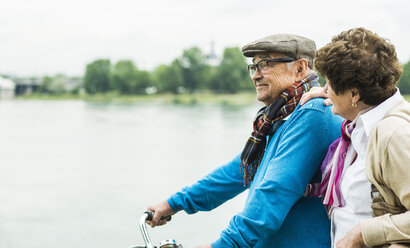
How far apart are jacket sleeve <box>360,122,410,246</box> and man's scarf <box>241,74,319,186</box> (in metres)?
0.55

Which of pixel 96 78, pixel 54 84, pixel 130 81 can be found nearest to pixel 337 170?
pixel 130 81

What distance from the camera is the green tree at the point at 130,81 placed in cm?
10225

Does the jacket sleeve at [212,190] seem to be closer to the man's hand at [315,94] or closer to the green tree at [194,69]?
the man's hand at [315,94]

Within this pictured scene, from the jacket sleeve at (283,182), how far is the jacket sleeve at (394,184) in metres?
0.31

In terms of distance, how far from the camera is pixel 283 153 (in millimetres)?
1739

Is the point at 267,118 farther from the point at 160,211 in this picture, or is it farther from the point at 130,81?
the point at 130,81

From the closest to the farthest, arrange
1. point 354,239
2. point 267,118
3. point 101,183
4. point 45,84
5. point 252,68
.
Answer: point 354,239 < point 267,118 < point 252,68 < point 101,183 < point 45,84

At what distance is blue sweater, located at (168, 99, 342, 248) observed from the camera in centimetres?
168

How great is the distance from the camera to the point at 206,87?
294 ft

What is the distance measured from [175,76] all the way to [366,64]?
302 feet

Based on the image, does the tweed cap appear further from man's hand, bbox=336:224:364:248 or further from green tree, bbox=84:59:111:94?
green tree, bbox=84:59:111:94

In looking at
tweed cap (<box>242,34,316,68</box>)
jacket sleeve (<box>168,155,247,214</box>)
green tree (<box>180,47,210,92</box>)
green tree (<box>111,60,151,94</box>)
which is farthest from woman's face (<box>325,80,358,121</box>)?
green tree (<box>111,60,151,94</box>)

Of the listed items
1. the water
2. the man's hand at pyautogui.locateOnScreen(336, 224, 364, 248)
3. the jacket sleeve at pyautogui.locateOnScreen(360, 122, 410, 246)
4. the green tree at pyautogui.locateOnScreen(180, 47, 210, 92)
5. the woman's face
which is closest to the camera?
the jacket sleeve at pyautogui.locateOnScreen(360, 122, 410, 246)

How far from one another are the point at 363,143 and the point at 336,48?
12.6 inches
